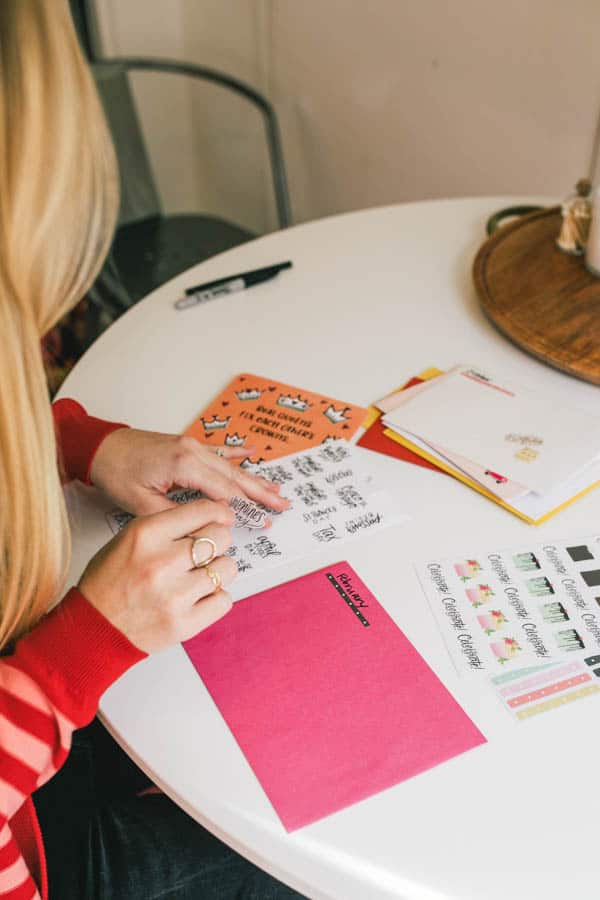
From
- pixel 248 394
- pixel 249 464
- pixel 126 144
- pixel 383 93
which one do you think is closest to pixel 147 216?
pixel 126 144

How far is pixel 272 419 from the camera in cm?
104

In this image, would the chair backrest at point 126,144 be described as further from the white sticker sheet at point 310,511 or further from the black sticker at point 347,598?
the black sticker at point 347,598

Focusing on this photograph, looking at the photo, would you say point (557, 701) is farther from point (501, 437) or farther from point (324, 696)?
point (501, 437)

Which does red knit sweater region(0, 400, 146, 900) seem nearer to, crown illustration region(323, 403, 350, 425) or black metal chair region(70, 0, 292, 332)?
crown illustration region(323, 403, 350, 425)

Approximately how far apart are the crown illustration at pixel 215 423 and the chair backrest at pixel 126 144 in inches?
50.6

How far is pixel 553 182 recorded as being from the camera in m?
1.85

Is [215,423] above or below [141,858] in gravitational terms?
above

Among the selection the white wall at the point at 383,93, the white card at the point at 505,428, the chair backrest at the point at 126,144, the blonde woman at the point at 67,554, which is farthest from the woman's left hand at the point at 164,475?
the chair backrest at the point at 126,144

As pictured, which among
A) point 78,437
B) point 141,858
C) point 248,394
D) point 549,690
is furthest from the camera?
point 248,394

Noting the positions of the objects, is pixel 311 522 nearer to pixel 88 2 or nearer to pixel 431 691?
pixel 431 691

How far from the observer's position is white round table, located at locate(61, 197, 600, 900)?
24.3 inches

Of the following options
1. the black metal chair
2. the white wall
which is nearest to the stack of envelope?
the white wall

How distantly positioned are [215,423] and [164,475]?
0.15 metres

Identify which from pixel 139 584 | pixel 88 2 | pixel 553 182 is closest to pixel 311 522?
pixel 139 584
